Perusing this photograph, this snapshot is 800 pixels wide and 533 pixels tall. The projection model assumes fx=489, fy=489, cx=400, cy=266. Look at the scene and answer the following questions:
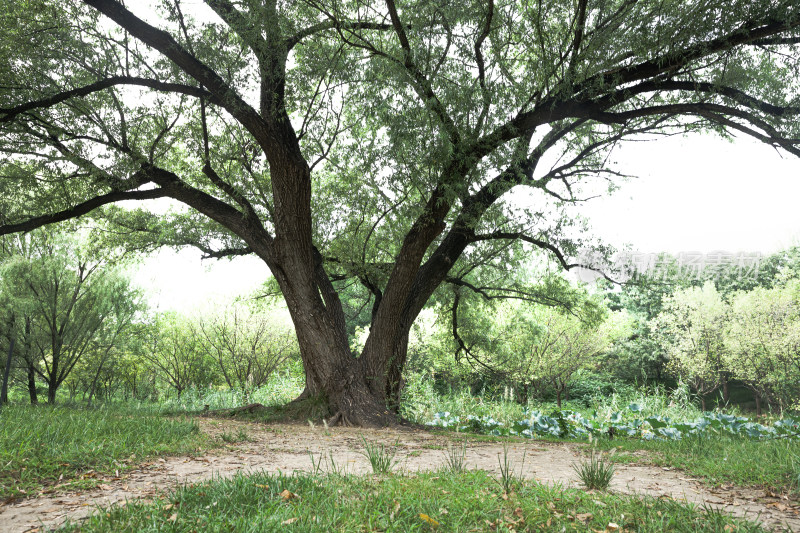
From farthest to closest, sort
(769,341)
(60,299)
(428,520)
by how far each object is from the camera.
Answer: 1. (769,341)
2. (60,299)
3. (428,520)

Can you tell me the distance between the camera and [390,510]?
240 cm

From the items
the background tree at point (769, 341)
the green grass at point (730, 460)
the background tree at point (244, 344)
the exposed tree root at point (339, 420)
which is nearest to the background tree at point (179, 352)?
the background tree at point (244, 344)

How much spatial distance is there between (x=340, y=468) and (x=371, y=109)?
15.5 feet

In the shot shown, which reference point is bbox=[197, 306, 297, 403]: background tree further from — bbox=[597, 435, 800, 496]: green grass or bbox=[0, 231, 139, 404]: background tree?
bbox=[597, 435, 800, 496]: green grass

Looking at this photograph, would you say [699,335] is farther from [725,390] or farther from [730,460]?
[730,460]

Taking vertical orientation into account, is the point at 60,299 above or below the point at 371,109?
below

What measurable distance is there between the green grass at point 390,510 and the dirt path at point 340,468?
229 mm

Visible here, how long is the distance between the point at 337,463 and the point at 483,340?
327 inches

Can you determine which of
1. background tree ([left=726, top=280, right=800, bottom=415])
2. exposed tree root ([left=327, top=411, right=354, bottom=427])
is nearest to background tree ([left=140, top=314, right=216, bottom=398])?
exposed tree root ([left=327, top=411, right=354, bottom=427])

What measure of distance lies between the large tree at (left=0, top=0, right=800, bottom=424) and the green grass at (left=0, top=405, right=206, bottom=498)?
299 centimetres

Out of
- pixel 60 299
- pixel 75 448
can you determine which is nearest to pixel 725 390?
pixel 60 299

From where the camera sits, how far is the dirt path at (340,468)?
256 centimetres

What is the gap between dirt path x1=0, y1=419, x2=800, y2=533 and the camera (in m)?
2.56

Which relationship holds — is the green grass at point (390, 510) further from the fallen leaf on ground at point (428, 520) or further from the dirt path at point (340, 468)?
the dirt path at point (340, 468)
